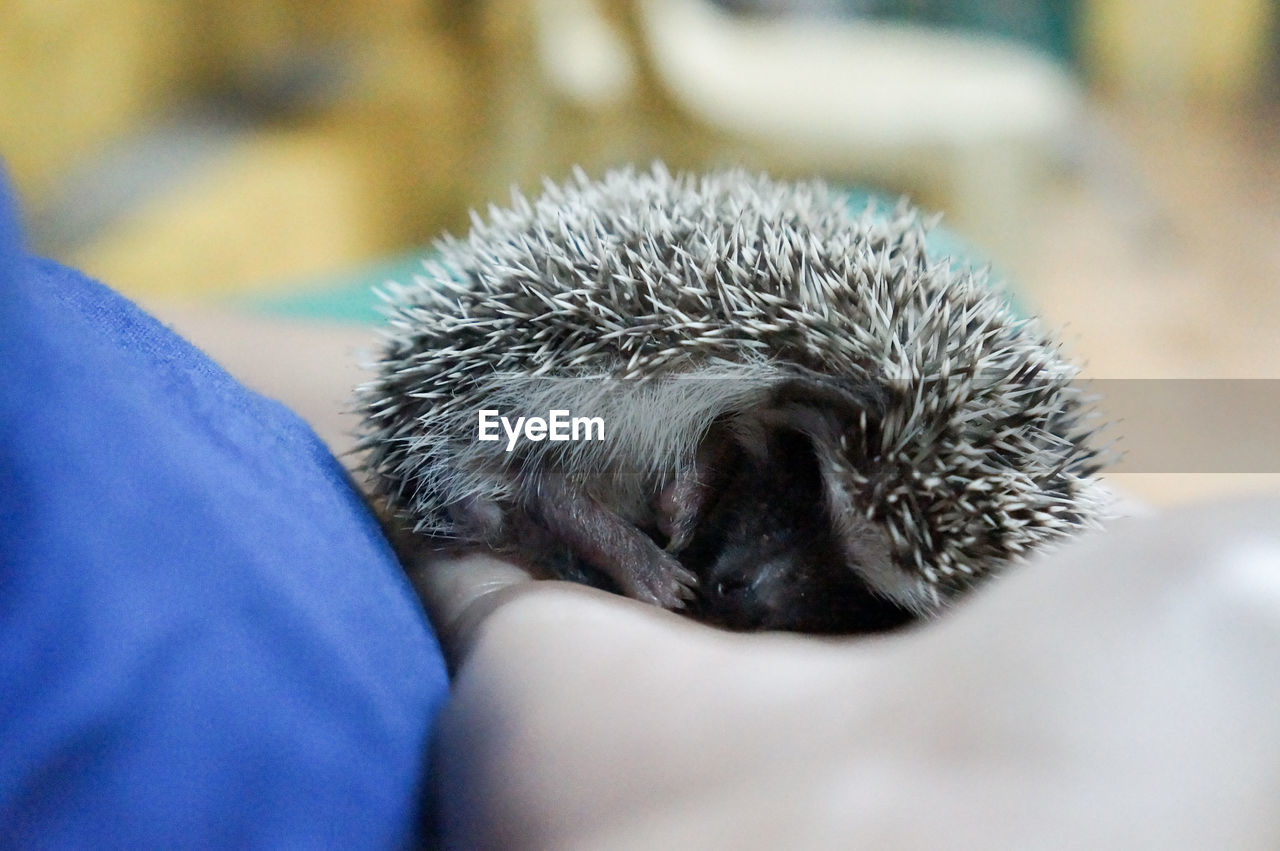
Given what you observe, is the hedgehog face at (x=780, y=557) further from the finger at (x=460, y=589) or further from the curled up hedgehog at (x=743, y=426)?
the finger at (x=460, y=589)

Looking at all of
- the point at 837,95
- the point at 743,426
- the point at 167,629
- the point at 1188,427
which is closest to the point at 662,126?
the point at 837,95

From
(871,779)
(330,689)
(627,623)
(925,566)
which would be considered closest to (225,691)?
(330,689)

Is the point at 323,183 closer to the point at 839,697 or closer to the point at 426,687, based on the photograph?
the point at 426,687

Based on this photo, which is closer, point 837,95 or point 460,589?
point 460,589

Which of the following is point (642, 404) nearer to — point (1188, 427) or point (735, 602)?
point (735, 602)

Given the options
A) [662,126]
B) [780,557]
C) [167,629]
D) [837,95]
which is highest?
[837,95]

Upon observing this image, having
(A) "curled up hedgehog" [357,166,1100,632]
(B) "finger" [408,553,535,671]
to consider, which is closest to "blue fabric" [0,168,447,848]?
(B) "finger" [408,553,535,671]
